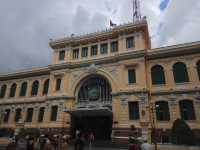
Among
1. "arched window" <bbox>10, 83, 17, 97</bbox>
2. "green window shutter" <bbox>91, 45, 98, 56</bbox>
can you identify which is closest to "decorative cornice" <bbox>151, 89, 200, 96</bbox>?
"green window shutter" <bbox>91, 45, 98, 56</bbox>

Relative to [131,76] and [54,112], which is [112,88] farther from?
[54,112]

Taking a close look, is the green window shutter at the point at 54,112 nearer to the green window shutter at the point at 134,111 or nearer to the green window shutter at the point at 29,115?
the green window shutter at the point at 29,115

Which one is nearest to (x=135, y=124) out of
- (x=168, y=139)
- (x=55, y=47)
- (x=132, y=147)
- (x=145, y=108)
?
(x=145, y=108)


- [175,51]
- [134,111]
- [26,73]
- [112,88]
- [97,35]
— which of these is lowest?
[134,111]

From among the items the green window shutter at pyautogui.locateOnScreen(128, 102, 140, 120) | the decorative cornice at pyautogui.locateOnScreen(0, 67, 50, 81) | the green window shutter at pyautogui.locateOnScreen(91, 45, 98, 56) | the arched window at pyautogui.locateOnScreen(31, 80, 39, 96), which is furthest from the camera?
the arched window at pyautogui.locateOnScreen(31, 80, 39, 96)

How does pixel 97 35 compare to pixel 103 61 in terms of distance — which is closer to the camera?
pixel 103 61

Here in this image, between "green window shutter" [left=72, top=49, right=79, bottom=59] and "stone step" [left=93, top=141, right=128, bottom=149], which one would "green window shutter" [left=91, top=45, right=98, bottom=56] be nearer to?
"green window shutter" [left=72, top=49, right=79, bottom=59]

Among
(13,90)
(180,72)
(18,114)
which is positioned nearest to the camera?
(180,72)

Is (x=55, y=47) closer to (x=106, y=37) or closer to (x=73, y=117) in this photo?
(x=106, y=37)

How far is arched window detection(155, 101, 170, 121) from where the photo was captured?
23031 mm

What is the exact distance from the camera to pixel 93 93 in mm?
27656

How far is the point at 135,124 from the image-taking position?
75.5 ft

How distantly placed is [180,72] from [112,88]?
32.0 ft

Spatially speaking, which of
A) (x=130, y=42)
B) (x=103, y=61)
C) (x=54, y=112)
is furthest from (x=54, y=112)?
(x=130, y=42)
